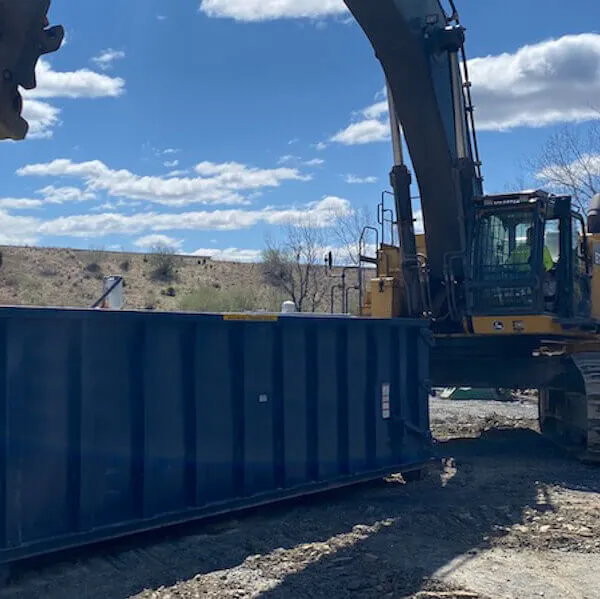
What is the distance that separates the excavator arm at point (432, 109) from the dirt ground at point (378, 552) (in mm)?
3439

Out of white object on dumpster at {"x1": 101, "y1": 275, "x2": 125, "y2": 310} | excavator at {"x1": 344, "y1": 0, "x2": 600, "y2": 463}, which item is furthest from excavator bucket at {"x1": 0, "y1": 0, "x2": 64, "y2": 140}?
excavator at {"x1": 344, "y1": 0, "x2": 600, "y2": 463}

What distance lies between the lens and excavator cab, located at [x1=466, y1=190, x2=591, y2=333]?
12.1 metres

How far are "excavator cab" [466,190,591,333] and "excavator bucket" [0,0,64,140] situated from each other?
8423 mm

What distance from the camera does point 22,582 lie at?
21.0 ft

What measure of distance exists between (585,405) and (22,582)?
8.26 m

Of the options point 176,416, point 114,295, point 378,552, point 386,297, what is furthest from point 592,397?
point 176,416

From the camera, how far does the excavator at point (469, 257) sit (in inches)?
460

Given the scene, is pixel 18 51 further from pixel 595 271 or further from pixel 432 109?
pixel 595 271

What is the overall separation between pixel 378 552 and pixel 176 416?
6.59 ft

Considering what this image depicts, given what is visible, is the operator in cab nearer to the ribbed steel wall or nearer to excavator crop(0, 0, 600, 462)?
excavator crop(0, 0, 600, 462)

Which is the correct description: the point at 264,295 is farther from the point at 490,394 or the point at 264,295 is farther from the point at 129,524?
the point at 129,524

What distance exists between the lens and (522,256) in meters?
12.2

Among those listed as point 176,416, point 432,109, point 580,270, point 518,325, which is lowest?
point 176,416

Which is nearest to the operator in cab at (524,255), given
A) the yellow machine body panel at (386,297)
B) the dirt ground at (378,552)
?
the yellow machine body panel at (386,297)
